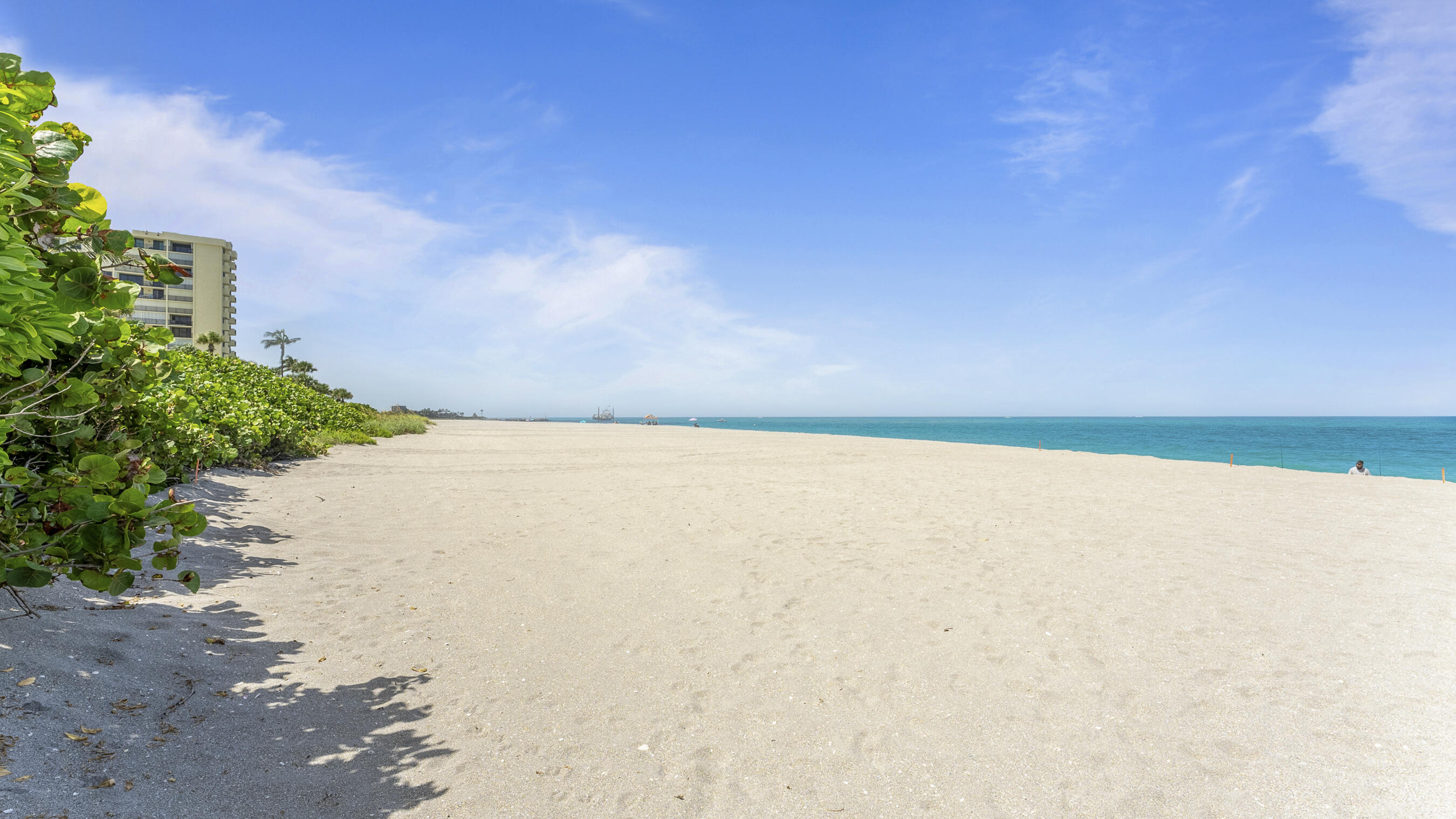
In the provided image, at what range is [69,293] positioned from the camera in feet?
8.97

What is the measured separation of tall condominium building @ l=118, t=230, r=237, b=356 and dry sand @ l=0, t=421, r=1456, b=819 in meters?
74.1

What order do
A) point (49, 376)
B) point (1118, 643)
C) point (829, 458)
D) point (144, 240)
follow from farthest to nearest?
point (144, 240) < point (829, 458) < point (1118, 643) < point (49, 376)

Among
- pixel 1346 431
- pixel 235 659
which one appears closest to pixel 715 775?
pixel 235 659

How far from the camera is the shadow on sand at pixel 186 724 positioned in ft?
10.2

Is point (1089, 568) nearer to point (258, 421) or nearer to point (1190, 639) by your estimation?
point (1190, 639)

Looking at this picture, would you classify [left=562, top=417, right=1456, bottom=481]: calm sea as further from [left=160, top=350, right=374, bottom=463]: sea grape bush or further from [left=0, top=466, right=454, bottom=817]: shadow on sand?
[left=0, top=466, right=454, bottom=817]: shadow on sand

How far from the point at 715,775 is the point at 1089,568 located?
20.7 ft

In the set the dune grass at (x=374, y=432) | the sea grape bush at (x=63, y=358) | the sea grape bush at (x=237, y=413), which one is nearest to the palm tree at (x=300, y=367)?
the dune grass at (x=374, y=432)

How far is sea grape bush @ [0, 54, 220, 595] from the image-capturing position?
2396mm

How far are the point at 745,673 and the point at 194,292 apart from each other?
84.9 metres

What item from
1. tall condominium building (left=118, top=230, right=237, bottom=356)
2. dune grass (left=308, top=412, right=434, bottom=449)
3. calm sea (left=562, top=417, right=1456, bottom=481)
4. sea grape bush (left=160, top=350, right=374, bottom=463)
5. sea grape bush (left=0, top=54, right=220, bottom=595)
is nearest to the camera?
sea grape bush (left=0, top=54, right=220, bottom=595)

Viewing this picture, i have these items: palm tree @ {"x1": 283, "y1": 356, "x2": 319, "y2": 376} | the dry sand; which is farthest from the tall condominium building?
the dry sand

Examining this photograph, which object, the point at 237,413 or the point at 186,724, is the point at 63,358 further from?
the point at 237,413

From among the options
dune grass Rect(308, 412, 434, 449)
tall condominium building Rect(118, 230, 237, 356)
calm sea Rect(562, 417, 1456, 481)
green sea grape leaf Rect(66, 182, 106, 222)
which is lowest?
calm sea Rect(562, 417, 1456, 481)
